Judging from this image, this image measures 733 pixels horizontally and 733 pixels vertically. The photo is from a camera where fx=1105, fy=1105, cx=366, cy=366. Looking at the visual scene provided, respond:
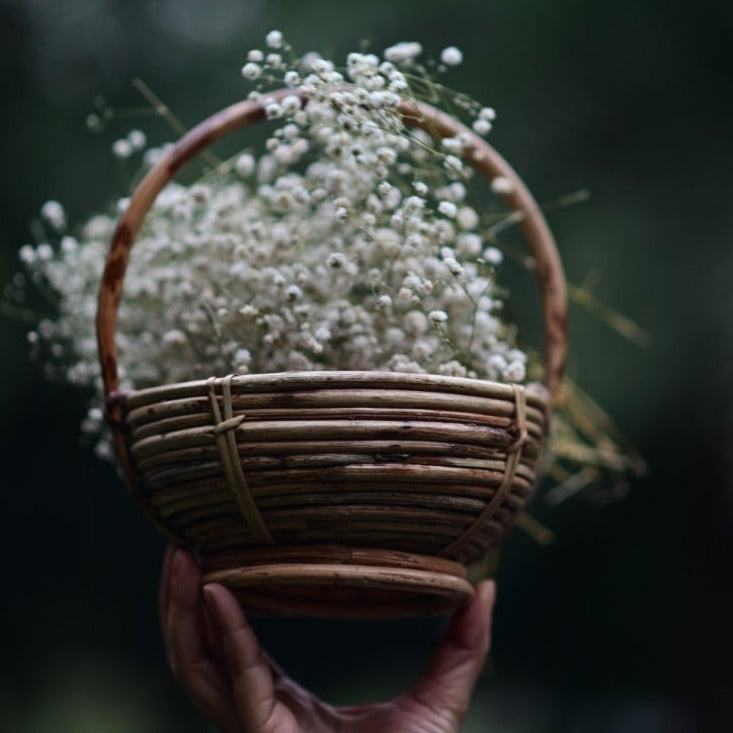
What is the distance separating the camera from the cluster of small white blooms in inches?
37.1

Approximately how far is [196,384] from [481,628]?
421 mm

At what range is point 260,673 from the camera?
99cm

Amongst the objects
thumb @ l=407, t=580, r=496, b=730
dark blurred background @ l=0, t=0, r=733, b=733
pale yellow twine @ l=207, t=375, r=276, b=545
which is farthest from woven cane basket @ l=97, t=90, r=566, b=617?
dark blurred background @ l=0, t=0, r=733, b=733

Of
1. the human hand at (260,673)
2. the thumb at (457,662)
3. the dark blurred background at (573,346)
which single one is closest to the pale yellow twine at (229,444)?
the human hand at (260,673)

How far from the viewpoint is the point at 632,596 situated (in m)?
3.71

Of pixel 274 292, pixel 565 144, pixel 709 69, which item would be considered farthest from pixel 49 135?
pixel 274 292

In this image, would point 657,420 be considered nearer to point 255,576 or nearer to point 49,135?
point 49,135

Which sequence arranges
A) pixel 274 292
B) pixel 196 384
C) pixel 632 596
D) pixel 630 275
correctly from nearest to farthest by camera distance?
pixel 196 384, pixel 274 292, pixel 630 275, pixel 632 596

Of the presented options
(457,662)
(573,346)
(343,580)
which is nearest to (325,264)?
(343,580)

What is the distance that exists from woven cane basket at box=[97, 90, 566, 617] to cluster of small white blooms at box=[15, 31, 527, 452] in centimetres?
7

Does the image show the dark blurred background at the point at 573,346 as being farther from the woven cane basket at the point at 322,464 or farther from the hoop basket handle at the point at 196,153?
the woven cane basket at the point at 322,464

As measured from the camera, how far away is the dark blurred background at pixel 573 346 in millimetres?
3182

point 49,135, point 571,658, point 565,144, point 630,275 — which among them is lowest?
point 571,658

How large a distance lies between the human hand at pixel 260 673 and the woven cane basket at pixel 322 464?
4cm
